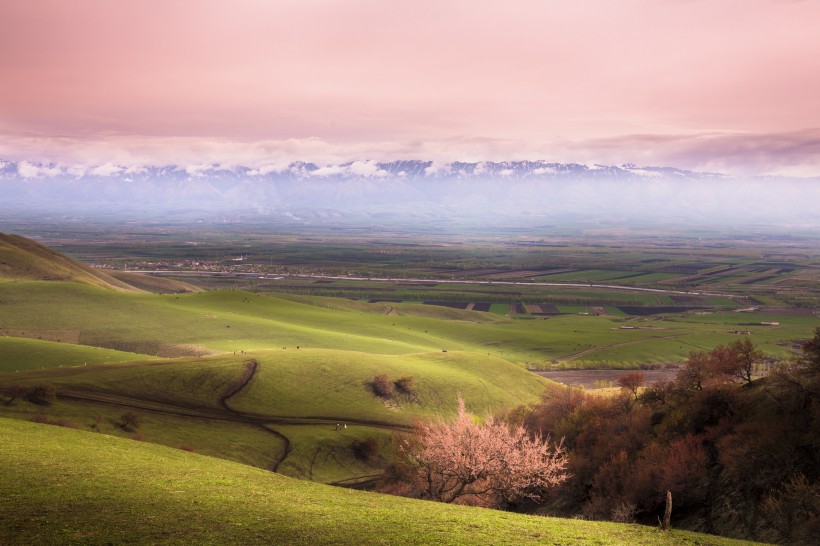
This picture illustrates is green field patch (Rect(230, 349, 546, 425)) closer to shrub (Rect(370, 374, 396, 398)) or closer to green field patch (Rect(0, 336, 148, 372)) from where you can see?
shrub (Rect(370, 374, 396, 398))

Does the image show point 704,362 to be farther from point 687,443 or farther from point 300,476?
point 300,476

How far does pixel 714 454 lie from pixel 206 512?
42.6 m

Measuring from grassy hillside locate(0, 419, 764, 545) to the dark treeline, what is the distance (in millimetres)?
9166

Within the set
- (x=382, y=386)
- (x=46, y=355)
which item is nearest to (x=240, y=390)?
(x=382, y=386)

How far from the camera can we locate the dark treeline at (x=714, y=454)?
1635 inches

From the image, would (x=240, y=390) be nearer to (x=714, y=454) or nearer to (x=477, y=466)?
(x=477, y=466)

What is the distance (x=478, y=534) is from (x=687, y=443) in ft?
94.7

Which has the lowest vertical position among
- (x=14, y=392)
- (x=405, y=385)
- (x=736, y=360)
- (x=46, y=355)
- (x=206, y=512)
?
(x=405, y=385)

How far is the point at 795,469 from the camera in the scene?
139ft

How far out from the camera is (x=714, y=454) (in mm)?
50688

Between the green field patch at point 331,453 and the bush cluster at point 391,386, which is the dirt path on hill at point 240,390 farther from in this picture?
the bush cluster at point 391,386

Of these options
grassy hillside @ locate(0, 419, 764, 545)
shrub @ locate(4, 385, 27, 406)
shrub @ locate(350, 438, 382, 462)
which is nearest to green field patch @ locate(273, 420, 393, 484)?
shrub @ locate(350, 438, 382, 462)

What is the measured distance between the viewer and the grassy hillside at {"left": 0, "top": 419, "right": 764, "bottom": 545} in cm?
2775

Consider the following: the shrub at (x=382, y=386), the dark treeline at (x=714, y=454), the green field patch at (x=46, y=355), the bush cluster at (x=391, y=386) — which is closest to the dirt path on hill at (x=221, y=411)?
the shrub at (x=382, y=386)
